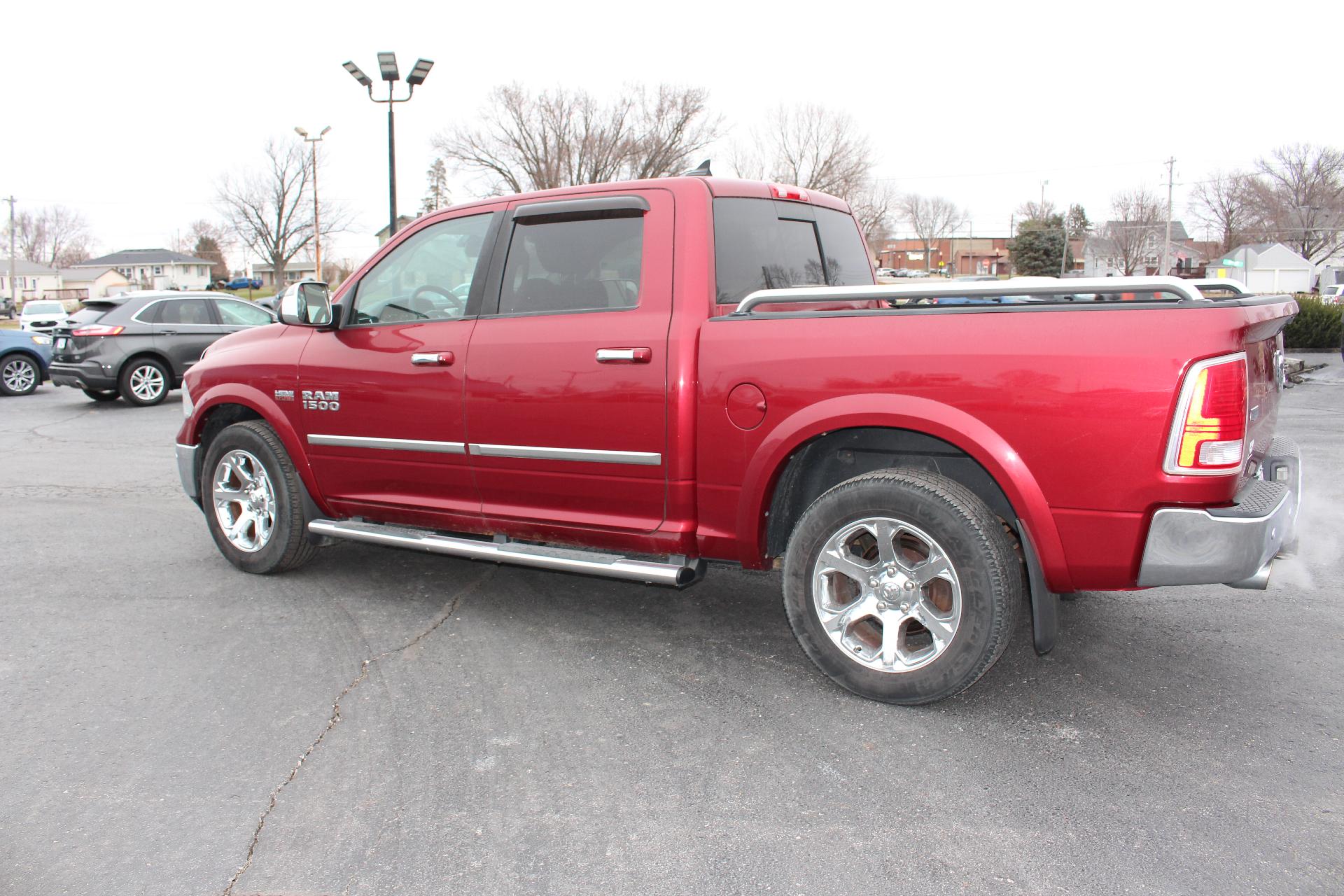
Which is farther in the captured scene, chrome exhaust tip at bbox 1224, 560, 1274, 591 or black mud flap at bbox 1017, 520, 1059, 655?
black mud flap at bbox 1017, 520, 1059, 655

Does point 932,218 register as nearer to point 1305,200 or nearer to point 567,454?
point 1305,200

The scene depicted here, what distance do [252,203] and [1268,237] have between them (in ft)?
266

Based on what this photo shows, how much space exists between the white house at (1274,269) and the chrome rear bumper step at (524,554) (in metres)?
79.4

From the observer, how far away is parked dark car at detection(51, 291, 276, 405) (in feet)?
44.2

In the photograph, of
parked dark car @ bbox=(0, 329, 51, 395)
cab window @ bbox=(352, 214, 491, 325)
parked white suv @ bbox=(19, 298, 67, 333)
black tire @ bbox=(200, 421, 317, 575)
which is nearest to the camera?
cab window @ bbox=(352, 214, 491, 325)


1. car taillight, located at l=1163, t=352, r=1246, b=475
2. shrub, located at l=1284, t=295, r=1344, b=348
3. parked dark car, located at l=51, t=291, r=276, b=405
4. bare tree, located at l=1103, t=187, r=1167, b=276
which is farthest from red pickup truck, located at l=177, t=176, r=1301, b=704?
bare tree, located at l=1103, t=187, r=1167, b=276

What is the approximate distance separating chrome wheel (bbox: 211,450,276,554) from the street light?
1138 cm

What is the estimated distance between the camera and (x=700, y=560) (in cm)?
400

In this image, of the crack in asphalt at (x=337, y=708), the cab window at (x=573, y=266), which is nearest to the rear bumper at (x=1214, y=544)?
the cab window at (x=573, y=266)

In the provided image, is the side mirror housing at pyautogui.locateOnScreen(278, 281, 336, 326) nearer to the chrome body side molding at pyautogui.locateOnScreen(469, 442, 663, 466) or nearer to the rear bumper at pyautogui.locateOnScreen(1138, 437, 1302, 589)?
the chrome body side molding at pyautogui.locateOnScreen(469, 442, 663, 466)

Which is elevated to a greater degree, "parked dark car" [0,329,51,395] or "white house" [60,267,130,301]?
"white house" [60,267,130,301]

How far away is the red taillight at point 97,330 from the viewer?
13477 millimetres

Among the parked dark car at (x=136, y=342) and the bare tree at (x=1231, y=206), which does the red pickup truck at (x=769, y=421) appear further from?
the bare tree at (x=1231, y=206)

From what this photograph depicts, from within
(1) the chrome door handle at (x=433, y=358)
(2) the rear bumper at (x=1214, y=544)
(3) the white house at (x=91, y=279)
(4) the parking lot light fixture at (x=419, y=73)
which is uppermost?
(3) the white house at (x=91, y=279)
